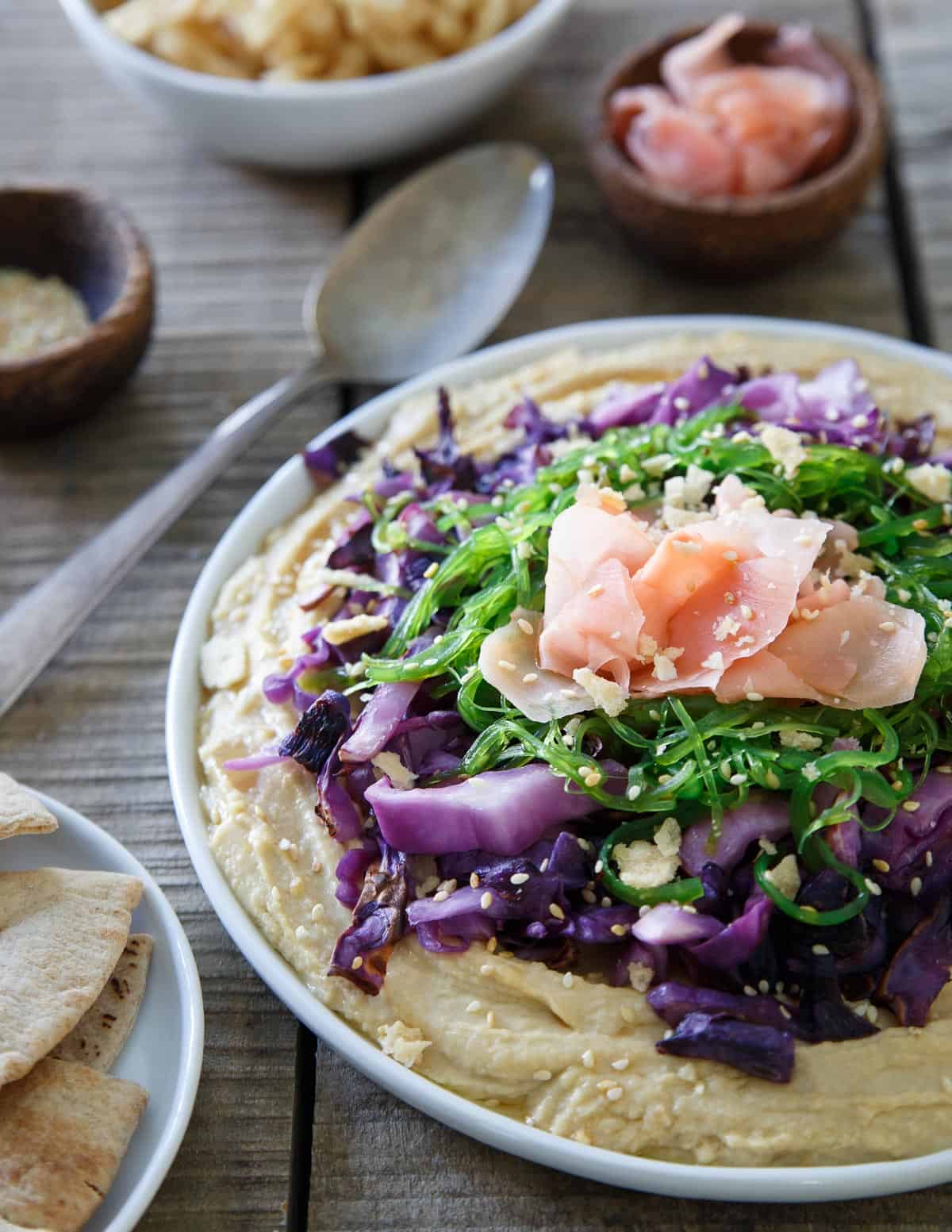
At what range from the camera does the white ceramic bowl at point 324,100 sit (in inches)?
170

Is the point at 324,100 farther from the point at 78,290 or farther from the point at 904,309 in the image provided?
the point at 904,309

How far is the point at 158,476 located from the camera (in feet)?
13.4

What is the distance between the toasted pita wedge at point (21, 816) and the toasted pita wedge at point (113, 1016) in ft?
0.98

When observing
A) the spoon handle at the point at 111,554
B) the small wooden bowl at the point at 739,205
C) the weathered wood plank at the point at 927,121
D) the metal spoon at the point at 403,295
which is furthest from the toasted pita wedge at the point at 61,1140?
the weathered wood plank at the point at 927,121

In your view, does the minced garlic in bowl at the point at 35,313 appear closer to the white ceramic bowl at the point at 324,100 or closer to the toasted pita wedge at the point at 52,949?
the white ceramic bowl at the point at 324,100

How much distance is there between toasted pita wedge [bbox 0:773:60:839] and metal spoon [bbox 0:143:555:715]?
91cm

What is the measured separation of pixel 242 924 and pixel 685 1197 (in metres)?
1.03

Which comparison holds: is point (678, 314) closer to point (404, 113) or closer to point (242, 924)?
point (404, 113)

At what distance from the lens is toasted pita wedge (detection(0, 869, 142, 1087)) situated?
7.63ft

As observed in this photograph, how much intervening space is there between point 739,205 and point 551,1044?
2828 mm

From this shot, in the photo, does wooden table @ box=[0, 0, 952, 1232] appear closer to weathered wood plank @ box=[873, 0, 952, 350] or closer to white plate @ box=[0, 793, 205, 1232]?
weathered wood plank @ box=[873, 0, 952, 350]

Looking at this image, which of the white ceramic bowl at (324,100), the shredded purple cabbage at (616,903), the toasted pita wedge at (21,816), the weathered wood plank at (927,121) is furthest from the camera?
the weathered wood plank at (927,121)

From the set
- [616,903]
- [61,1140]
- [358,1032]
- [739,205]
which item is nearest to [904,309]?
[739,205]

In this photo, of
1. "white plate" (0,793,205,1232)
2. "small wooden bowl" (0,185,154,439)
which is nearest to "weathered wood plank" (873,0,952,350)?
"small wooden bowl" (0,185,154,439)
